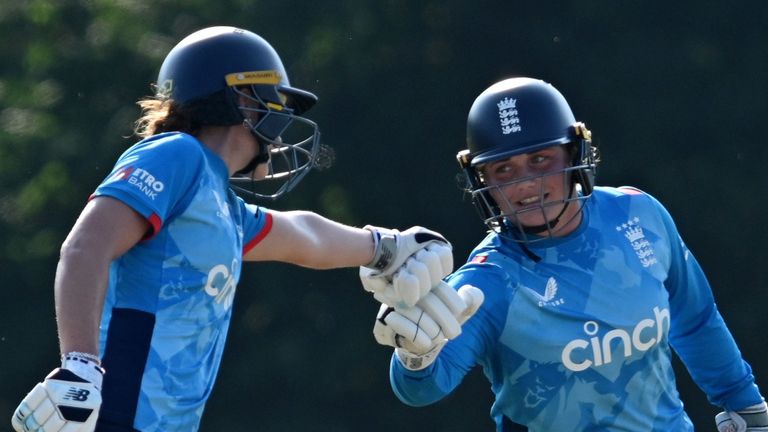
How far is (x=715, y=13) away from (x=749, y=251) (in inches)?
53.8

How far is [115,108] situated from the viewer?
8312 mm

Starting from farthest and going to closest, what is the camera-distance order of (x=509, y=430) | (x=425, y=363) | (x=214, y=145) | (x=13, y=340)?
(x=13, y=340), (x=509, y=430), (x=425, y=363), (x=214, y=145)

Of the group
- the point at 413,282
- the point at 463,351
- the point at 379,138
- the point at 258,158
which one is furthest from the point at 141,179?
the point at 379,138

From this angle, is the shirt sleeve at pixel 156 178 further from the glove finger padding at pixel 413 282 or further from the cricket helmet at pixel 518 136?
the cricket helmet at pixel 518 136

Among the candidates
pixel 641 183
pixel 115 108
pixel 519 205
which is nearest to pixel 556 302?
pixel 519 205

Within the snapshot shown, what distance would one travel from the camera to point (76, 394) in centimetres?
267

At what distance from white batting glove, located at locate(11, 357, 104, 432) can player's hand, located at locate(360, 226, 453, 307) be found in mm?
1000

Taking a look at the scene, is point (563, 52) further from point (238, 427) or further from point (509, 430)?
point (509, 430)

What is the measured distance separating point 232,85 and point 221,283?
525mm

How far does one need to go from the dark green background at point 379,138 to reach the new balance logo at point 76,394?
5.10 metres

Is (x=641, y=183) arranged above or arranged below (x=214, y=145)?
below

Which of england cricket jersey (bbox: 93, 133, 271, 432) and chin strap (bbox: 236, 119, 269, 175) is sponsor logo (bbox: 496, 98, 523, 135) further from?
england cricket jersey (bbox: 93, 133, 271, 432)

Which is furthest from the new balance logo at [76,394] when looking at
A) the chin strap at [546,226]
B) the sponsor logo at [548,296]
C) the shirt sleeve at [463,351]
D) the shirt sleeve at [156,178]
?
the chin strap at [546,226]

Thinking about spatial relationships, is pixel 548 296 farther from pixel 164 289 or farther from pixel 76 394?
pixel 76 394
